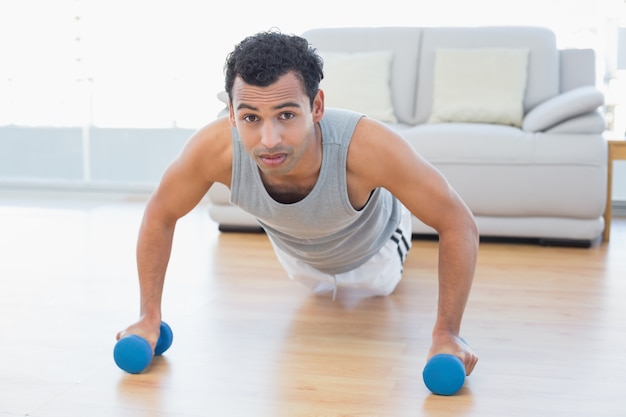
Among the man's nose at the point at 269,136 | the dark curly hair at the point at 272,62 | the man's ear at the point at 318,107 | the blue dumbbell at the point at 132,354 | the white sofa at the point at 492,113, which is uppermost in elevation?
the dark curly hair at the point at 272,62

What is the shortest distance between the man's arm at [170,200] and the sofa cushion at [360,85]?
2.16 m

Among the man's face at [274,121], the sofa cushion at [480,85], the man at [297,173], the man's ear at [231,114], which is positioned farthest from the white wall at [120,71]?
the man's face at [274,121]

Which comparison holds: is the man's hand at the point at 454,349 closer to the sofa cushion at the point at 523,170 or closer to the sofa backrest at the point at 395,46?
the sofa cushion at the point at 523,170

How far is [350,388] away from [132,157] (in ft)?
12.0

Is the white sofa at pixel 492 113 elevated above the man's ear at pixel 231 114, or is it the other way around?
the man's ear at pixel 231 114

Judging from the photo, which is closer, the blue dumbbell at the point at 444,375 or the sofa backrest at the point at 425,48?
the blue dumbbell at the point at 444,375

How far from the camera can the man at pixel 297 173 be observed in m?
1.77

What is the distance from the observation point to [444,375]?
1.81m

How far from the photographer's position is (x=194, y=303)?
264 cm

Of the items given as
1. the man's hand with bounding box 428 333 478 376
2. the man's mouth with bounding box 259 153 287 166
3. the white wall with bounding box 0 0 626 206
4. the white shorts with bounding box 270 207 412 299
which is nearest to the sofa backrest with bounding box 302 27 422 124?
the white wall with bounding box 0 0 626 206

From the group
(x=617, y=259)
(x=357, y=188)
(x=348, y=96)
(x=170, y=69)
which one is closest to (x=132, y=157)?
(x=170, y=69)

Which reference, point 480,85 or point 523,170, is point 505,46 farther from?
point 523,170

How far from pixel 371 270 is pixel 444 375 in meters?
0.79

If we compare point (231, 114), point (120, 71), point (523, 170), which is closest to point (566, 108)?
point (523, 170)
